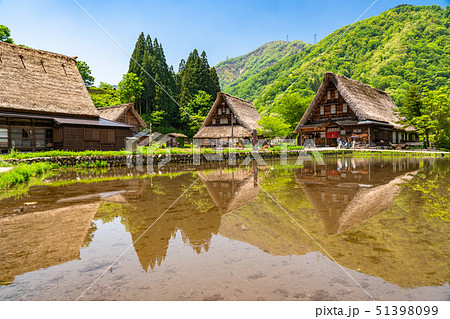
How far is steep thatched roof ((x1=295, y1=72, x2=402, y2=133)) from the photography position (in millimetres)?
29734

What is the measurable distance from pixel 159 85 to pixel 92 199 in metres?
40.8

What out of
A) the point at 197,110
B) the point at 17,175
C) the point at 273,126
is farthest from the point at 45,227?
the point at 197,110

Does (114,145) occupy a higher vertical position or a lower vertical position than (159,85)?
lower

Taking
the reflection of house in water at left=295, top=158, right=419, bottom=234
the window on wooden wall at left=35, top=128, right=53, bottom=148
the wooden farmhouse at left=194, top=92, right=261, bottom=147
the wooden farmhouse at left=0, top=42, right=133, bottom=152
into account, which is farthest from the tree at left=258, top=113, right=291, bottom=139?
the reflection of house in water at left=295, top=158, right=419, bottom=234

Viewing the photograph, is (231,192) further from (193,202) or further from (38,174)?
(38,174)

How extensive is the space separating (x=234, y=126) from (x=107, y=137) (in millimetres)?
18301

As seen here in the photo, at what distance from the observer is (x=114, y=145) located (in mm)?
22203

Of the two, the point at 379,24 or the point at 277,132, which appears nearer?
the point at 277,132

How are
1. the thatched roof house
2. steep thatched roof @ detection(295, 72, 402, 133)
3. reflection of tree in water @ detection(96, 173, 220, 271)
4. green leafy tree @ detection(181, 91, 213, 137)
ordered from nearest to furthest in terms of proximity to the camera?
reflection of tree in water @ detection(96, 173, 220, 271) < steep thatched roof @ detection(295, 72, 402, 133) < the thatched roof house < green leafy tree @ detection(181, 91, 213, 137)

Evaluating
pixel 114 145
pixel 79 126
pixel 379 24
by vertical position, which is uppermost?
pixel 379 24

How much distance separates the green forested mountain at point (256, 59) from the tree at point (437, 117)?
11854 cm

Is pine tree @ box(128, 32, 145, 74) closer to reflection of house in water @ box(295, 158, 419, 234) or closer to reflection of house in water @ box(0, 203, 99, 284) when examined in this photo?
reflection of house in water @ box(295, 158, 419, 234)

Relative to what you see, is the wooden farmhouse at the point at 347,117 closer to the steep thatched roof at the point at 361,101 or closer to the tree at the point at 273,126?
the steep thatched roof at the point at 361,101

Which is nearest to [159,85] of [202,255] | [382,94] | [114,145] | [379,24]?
[114,145]
